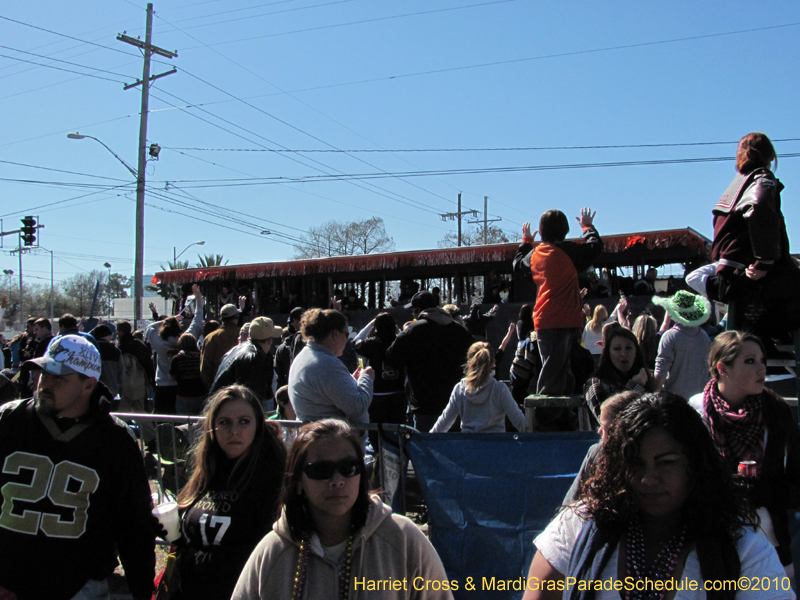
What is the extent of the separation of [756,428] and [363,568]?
1965 mm

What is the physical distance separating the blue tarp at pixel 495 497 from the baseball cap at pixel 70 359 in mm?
2120

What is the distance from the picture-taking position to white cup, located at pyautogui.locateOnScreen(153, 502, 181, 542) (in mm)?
3105

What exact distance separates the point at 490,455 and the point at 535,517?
1.50 ft

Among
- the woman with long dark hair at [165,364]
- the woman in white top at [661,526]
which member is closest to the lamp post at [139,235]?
the woman with long dark hair at [165,364]

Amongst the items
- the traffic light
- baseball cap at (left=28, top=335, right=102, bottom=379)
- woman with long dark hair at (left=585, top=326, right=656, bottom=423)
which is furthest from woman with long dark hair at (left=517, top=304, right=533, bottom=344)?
the traffic light

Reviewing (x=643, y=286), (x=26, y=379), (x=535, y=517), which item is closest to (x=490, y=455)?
(x=535, y=517)

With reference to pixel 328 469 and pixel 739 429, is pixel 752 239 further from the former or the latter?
pixel 328 469

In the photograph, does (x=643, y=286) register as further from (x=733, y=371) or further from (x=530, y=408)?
(x=733, y=371)

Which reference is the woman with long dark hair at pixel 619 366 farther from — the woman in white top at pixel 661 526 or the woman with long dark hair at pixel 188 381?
the woman with long dark hair at pixel 188 381

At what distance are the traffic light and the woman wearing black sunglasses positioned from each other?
2634 cm

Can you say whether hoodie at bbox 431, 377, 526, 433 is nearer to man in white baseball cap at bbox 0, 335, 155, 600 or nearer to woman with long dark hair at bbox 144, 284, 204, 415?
man in white baseball cap at bbox 0, 335, 155, 600

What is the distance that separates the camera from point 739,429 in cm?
299

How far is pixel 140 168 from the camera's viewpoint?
22.0 m

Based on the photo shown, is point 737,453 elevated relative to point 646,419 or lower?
lower
